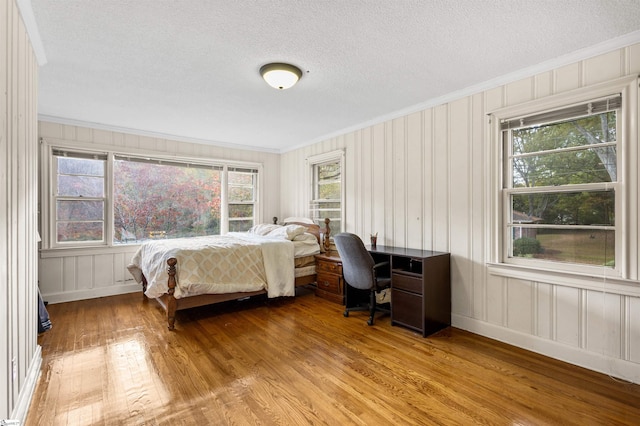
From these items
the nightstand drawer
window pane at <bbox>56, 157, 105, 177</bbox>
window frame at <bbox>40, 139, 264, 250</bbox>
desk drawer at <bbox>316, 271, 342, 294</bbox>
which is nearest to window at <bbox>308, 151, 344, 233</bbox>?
the nightstand drawer

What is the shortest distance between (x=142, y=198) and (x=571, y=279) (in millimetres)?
5565

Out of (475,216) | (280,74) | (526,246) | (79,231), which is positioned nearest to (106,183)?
(79,231)

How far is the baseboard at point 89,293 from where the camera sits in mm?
4145

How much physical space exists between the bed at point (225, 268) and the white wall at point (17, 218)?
1.15 meters

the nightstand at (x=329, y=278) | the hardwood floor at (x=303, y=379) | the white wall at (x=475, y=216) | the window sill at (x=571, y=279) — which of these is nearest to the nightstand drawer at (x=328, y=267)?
the nightstand at (x=329, y=278)

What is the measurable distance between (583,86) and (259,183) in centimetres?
489

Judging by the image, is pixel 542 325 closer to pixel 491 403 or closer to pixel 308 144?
pixel 491 403

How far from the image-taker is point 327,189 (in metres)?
5.19

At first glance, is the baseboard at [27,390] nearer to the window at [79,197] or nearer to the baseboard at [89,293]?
the baseboard at [89,293]

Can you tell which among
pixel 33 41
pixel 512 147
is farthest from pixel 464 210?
pixel 33 41

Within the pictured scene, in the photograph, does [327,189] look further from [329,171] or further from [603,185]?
[603,185]

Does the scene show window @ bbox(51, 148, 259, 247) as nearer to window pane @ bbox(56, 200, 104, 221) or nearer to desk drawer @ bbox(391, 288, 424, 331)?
window pane @ bbox(56, 200, 104, 221)

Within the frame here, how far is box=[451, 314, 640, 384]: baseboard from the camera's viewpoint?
2.27 meters

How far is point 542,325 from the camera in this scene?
269 cm
